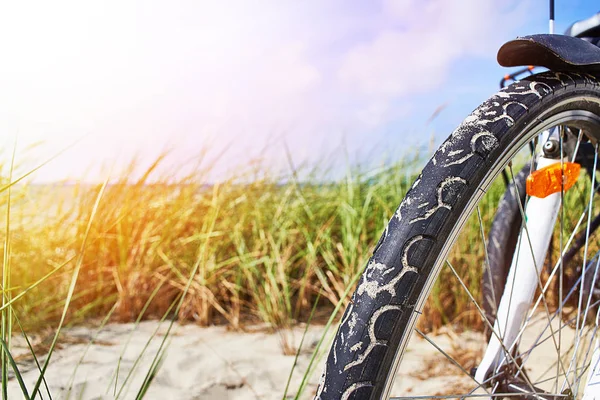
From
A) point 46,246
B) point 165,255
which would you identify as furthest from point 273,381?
point 46,246

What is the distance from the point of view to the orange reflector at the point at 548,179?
44.2 inches

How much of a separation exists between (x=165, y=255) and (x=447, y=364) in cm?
140

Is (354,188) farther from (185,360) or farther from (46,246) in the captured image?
(46,246)

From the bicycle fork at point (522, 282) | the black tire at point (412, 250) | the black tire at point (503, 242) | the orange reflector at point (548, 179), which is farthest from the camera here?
the black tire at point (503, 242)

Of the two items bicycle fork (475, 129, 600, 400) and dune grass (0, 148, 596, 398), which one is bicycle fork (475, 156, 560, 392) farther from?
dune grass (0, 148, 596, 398)

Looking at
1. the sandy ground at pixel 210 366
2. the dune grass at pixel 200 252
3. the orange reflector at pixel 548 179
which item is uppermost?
the orange reflector at pixel 548 179

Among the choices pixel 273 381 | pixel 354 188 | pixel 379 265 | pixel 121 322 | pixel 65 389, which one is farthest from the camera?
pixel 354 188

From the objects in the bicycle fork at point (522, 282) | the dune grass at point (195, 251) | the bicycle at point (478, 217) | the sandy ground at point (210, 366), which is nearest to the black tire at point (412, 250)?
the bicycle at point (478, 217)

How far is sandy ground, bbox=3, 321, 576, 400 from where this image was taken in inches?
74.1

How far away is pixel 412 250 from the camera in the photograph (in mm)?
769

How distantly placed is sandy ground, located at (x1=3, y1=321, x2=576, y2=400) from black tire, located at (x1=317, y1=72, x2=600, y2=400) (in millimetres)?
1089

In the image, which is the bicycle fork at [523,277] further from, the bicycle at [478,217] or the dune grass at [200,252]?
the dune grass at [200,252]

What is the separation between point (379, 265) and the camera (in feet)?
2.52

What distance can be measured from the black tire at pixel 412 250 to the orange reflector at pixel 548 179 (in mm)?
251
